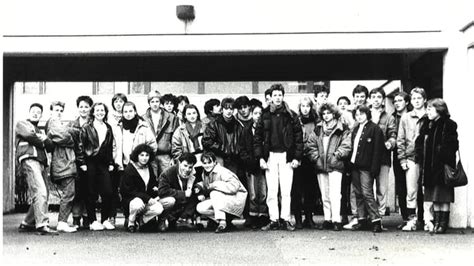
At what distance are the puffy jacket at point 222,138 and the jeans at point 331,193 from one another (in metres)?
1.21

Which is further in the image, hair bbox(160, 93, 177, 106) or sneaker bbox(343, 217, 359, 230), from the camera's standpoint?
hair bbox(160, 93, 177, 106)

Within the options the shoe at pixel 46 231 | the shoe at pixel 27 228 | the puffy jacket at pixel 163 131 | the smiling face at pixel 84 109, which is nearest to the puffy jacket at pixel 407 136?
the puffy jacket at pixel 163 131

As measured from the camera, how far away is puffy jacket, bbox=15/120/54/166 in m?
9.48

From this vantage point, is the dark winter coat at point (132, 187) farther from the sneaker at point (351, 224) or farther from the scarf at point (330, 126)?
the sneaker at point (351, 224)

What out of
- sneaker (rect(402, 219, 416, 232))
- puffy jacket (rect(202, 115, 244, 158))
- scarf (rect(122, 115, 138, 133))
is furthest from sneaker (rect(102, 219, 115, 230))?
sneaker (rect(402, 219, 416, 232))

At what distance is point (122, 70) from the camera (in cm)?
1388

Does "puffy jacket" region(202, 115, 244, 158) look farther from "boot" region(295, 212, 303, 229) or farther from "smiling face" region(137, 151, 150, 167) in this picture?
"boot" region(295, 212, 303, 229)

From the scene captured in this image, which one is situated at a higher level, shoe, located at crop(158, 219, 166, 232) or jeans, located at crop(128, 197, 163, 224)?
jeans, located at crop(128, 197, 163, 224)

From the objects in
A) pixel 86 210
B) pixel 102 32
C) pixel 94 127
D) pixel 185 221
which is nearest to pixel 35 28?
pixel 102 32

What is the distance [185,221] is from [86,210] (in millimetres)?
1370

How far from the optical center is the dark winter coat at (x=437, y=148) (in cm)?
931

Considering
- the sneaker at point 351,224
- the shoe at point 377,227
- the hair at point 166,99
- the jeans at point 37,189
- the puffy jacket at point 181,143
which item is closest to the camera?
the jeans at point 37,189

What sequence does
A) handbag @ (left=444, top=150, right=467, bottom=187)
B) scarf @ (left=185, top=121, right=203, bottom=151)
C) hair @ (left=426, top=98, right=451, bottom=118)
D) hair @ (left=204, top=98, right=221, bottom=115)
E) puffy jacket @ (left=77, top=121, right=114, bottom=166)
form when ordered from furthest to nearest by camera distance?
hair @ (left=204, top=98, right=221, bottom=115), scarf @ (left=185, top=121, right=203, bottom=151), puffy jacket @ (left=77, top=121, right=114, bottom=166), hair @ (left=426, top=98, right=451, bottom=118), handbag @ (left=444, top=150, right=467, bottom=187)

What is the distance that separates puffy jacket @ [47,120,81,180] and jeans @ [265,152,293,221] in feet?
8.40
